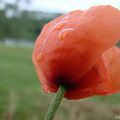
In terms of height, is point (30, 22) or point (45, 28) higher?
point (45, 28)

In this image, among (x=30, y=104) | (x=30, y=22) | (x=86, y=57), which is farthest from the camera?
(x=30, y=22)

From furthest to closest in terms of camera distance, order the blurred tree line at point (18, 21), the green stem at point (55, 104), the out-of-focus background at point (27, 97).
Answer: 1. the blurred tree line at point (18, 21)
2. the out-of-focus background at point (27, 97)
3. the green stem at point (55, 104)

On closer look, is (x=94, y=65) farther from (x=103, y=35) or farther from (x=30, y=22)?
(x=30, y=22)

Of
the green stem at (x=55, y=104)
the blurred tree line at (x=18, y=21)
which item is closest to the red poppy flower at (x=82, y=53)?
the green stem at (x=55, y=104)

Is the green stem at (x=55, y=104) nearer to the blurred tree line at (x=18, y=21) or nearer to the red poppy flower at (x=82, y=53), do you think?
the red poppy flower at (x=82, y=53)

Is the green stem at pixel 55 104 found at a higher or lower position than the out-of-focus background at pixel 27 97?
higher

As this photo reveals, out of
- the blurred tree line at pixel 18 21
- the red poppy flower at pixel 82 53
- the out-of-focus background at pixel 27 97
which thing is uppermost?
the red poppy flower at pixel 82 53

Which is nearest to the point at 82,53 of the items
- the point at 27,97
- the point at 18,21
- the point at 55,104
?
the point at 55,104

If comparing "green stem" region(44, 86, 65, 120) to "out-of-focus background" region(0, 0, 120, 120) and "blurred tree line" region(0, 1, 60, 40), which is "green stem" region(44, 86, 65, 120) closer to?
"out-of-focus background" region(0, 0, 120, 120)

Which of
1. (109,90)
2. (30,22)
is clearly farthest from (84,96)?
(30,22)
